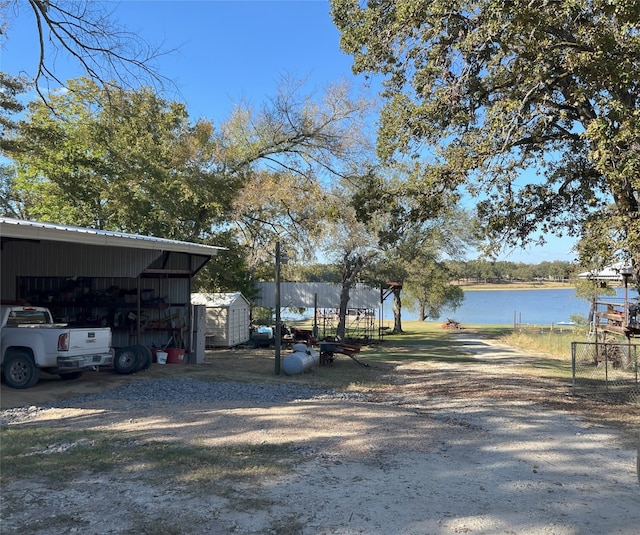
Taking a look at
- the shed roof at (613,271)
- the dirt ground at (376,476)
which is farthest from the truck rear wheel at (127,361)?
the shed roof at (613,271)

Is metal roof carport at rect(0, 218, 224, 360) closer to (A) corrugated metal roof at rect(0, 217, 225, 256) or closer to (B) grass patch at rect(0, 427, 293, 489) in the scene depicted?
(A) corrugated metal roof at rect(0, 217, 225, 256)

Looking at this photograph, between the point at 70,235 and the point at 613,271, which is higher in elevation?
the point at 70,235

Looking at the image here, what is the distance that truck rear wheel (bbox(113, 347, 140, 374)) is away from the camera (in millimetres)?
12922

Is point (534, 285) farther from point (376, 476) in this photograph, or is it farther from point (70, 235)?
point (376, 476)

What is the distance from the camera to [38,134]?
61.0ft

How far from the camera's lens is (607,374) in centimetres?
1326

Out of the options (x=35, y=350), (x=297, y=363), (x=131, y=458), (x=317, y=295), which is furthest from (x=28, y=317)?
(x=317, y=295)

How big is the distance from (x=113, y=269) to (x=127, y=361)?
2681 mm

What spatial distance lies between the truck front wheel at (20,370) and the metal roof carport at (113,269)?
347 centimetres

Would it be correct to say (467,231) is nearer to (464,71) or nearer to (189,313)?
(189,313)

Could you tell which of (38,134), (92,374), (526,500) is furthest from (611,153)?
(38,134)

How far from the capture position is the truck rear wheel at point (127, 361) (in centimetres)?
1292

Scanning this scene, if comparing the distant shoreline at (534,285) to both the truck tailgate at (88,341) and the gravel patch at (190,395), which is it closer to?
the gravel patch at (190,395)

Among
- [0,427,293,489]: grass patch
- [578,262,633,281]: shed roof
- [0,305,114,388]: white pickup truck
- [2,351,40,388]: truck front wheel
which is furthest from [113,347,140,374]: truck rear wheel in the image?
[578,262,633,281]: shed roof
